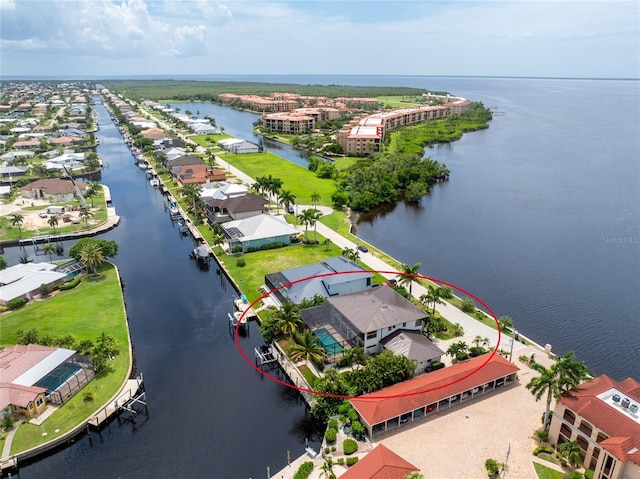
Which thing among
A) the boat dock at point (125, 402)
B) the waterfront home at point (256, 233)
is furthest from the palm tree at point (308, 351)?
the waterfront home at point (256, 233)

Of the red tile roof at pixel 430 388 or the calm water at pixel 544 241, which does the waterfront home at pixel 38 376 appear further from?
the calm water at pixel 544 241

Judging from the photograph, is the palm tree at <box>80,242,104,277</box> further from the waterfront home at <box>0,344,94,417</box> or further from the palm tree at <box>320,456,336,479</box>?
the palm tree at <box>320,456,336,479</box>

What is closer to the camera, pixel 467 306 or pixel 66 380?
pixel 66 380


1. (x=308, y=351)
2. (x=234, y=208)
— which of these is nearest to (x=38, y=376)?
(x=308, y=351)

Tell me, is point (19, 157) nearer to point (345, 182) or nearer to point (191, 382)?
point (345, 182)

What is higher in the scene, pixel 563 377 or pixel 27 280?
pixel 563 377

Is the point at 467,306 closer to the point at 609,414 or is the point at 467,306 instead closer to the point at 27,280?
the point at 609,414
